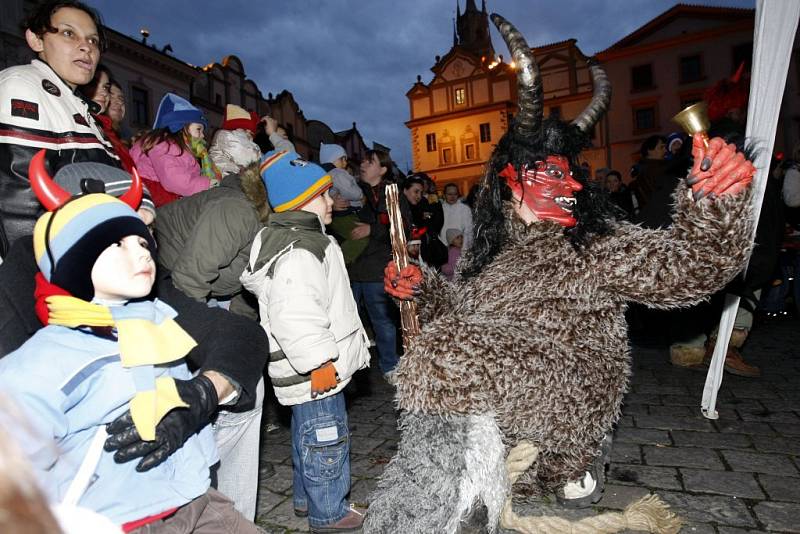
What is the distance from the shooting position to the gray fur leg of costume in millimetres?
1878

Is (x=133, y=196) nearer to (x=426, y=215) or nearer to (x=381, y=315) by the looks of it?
(x=381, y=315)

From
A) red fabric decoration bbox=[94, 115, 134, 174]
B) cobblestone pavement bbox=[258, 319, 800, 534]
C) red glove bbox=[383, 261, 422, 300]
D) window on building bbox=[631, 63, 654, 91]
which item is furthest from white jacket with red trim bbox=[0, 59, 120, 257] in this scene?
window on building bbox=[631, 63, 654, 91]

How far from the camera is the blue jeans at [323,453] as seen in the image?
2.61 metres

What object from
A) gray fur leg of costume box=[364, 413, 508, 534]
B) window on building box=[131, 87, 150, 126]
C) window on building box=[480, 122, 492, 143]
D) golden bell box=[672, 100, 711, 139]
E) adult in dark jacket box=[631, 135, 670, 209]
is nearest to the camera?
gray fur leg of costume box=[364, 413, 508, 534]

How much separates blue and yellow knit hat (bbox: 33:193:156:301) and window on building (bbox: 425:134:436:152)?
4035cm

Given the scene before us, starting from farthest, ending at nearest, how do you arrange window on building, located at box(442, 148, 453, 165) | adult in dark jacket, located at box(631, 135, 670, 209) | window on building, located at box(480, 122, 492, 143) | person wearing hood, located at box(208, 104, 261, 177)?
window on building, located at box(442, 148, 453, 165), window on building, located at box(480, 122, 492, 143), adult in dark jacket, located at box(631, 135, 670, 209), person wearing hood, located at box(208, 104, 261, 177)

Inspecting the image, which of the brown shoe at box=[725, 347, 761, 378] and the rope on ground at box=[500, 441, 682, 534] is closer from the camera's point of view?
the rope on ground at box=[500, 441, 682, 534]

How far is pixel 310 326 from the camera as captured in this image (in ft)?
7.89

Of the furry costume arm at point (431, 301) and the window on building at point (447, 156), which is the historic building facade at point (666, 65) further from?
the furry costume arm at point (431, 301)

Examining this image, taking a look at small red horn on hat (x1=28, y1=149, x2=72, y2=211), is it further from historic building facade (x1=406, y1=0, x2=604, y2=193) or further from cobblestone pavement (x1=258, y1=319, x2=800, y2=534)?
historic building facade (x1=406, y1=0, x2=604, y2=193)

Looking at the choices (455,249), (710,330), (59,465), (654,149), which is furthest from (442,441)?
(654,149)

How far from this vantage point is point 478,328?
206 cm

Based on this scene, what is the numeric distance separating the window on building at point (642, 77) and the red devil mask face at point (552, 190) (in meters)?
35.5

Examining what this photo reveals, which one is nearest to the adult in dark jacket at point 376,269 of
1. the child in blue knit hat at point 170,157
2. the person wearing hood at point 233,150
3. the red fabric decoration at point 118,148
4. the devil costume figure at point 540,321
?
the person wearing hood at point 233,150
